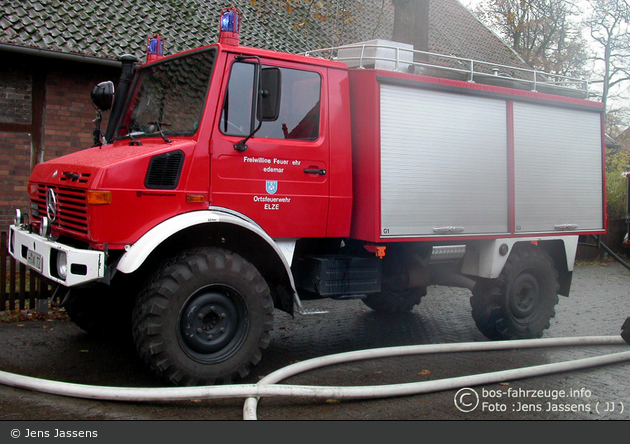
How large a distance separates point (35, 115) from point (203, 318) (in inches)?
309

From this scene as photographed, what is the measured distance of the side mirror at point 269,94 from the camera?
17.3 ft

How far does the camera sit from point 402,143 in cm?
614

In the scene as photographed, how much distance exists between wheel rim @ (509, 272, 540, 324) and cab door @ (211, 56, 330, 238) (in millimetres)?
2619

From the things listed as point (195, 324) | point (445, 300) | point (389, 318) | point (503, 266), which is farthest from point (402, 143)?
point (445, 300)

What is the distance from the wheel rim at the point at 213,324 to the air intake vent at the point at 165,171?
89cm

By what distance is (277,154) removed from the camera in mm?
5566

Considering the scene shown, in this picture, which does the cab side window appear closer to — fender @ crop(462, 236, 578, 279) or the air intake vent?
the air intake vent

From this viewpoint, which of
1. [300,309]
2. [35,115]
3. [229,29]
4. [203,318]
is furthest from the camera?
[35,115]

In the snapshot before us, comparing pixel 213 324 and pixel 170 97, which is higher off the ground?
pixel 170 97

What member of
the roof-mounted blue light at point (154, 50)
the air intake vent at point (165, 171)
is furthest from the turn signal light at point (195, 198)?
the roof-mounted blue light at point (154, 50)

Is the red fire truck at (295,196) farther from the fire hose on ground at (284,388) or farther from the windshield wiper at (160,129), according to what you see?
the fire hose on ground at (284,388)

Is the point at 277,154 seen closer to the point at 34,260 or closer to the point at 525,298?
the point at 34,260

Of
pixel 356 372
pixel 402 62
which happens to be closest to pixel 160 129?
pixel 402 62

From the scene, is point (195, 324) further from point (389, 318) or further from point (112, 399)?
point (389, 318)
